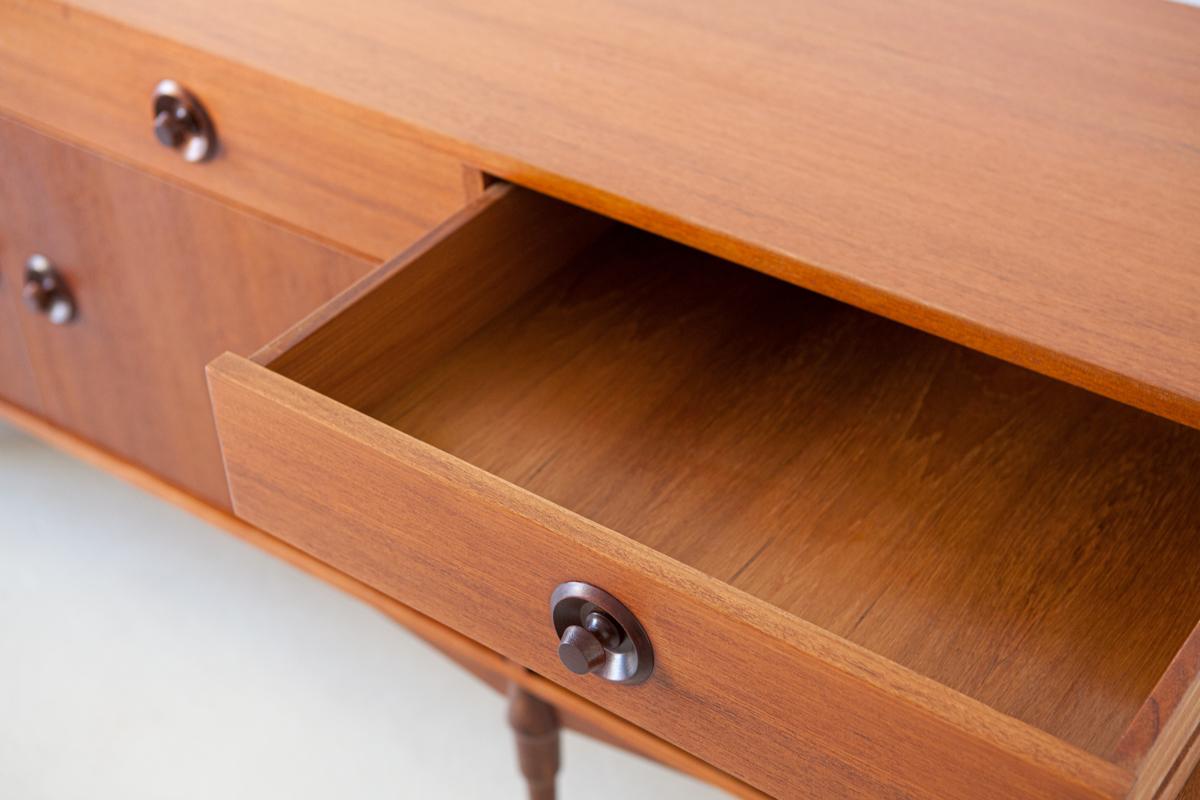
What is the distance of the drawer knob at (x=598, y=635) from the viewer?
1.70 feet

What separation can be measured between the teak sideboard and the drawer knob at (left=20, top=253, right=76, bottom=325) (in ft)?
0.41

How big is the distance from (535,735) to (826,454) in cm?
40

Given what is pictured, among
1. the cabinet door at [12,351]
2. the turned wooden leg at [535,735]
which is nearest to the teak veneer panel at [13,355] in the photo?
the cabinet door at [12,351]

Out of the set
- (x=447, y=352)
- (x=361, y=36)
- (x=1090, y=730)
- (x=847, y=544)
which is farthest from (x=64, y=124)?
(x=1090, y=730)

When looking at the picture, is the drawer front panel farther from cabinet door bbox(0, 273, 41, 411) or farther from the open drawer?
cabinet door bbox(0, 273, 41, 411)

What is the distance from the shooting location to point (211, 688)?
1204mm

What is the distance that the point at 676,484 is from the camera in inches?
25.3

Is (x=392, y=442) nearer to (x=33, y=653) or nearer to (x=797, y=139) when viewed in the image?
(x=797, y=139)

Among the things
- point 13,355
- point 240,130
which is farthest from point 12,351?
point 240,130

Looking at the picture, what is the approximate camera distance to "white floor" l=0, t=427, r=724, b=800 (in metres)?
1.14

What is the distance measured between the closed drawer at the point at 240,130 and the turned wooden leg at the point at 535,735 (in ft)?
1.14

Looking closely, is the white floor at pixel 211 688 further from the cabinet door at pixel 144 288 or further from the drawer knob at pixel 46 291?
the drawer knob at pixel 46 291

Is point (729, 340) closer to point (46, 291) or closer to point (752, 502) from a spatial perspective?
point (752, 502)

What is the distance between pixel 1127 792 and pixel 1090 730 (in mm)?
116
